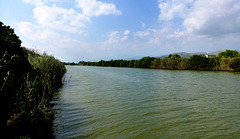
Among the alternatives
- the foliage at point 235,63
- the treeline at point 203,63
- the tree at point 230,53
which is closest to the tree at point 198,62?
the treeline at point 203,63

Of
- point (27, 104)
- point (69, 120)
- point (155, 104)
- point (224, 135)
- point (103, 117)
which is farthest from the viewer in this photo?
point (155, 104)

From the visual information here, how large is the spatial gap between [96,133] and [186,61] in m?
47.1

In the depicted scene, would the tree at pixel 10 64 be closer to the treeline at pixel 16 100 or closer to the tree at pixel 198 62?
the treeline at pixel 16 100

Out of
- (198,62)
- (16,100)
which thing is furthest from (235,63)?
(16,100)

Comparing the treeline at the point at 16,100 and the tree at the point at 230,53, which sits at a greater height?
the tree at the point at 230,53

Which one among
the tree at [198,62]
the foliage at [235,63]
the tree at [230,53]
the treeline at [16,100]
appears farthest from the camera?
the tree at [230,53]

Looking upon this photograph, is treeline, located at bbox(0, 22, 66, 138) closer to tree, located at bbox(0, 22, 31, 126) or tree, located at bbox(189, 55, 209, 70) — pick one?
tree, located at bbox(0, 22, 31, 126)

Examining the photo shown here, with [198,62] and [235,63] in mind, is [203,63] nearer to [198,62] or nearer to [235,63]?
[198,62]

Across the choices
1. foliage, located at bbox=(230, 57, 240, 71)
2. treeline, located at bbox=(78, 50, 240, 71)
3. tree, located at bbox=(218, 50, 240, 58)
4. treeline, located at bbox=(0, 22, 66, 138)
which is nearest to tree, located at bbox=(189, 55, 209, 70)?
treeline, located at bbox=(78, 50, 240, 71)

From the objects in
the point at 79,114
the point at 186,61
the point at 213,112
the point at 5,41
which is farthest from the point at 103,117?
the point at 186,61

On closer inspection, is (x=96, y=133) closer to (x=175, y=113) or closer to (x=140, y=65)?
(x=175, y=113)

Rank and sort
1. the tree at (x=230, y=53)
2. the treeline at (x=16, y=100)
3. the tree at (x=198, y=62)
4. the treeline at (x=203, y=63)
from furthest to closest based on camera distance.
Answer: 1. the tree at (x=230, y=53)
2. the tree at (x=198, y=62)
3. the treeline at (x=203, y=63)
4. the treeline at (x=16, y=100)

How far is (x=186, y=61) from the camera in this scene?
1794 inches

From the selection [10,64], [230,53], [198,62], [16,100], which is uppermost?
[230,53]
